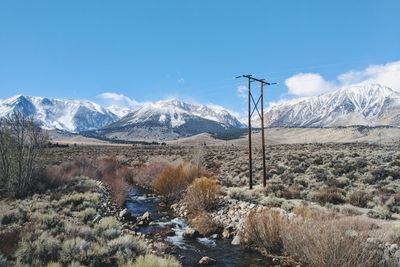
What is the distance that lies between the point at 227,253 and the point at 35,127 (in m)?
17.6

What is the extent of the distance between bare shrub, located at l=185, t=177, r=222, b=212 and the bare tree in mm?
10375

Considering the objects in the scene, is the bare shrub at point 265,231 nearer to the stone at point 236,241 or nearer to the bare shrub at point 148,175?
the stone at point 236,241

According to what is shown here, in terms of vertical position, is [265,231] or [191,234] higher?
[265,231]

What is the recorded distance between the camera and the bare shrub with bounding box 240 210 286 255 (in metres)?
13.9

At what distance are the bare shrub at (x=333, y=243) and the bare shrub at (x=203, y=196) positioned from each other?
29.5ft

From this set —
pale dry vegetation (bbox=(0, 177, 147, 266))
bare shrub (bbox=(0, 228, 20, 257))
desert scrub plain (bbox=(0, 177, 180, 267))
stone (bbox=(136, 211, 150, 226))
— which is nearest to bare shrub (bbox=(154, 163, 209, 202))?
stone (bbox=(136, 211, 150, 226))

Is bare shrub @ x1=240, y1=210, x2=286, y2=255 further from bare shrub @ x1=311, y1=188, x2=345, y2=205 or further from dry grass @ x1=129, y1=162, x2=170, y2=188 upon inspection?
dry grass @ x1=129, y1=162, x2=170, y2=188

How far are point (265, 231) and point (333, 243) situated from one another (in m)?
4.07

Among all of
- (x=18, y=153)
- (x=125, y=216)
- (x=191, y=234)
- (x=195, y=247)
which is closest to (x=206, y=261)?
(x=195, y=247)

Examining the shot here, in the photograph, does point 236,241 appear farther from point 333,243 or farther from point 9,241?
point 9,241

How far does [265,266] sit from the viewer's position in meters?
12.8

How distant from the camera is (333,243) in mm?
10398

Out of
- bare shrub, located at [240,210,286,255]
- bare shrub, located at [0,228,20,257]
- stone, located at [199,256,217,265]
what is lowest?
stone, located at [199,256,217,265]

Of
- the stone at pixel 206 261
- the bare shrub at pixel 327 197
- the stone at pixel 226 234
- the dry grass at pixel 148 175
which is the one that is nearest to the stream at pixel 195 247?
the stone at pixel 206 261
